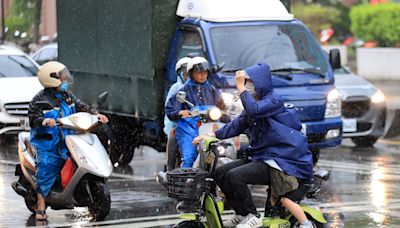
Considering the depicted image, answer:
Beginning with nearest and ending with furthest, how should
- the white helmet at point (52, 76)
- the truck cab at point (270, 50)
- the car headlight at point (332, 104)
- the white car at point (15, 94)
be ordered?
the white helmet at point (52, 76) < the truck cab at point (270, 50) < the car headlight at point (332, 104) < the white car at point (15, 94)

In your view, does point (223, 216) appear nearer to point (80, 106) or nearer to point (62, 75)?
point (80, 106)

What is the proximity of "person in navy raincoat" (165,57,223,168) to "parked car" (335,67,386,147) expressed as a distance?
589cm

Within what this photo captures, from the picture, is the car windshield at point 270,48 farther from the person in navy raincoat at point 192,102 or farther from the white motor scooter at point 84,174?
the white motor scooter at point 84,174

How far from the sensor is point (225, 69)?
47.8 ft

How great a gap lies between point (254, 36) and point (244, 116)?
5.68m

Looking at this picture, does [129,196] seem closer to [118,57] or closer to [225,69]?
[225,69]

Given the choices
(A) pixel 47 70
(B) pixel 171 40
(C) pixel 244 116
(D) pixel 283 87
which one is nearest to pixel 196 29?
(B) pixel 171 40

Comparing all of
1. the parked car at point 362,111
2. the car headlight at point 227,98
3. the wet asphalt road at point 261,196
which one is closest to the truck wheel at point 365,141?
the parked car at point 362,111

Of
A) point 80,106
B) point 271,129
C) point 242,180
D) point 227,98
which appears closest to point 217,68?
point 227,98

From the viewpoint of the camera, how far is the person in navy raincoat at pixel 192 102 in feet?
40.2

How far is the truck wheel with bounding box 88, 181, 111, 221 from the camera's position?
37.3 feet

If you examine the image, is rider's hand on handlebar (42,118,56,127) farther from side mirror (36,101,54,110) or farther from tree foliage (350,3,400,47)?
tree foliage (350,3,400,47)

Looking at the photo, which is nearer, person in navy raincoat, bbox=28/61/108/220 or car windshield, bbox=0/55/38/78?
person in navy raincoat, bbox=28/61/108/220

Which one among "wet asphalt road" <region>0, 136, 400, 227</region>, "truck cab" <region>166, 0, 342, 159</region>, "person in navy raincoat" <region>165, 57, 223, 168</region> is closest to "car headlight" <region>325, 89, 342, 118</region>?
"truck cab" <region>166, 0, 342, 159</region>
